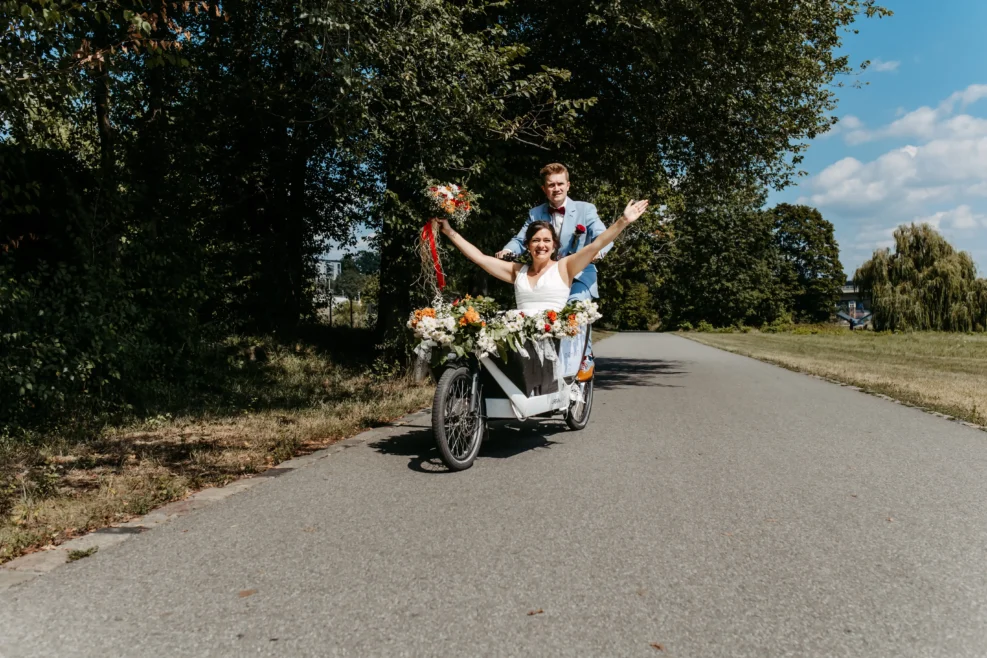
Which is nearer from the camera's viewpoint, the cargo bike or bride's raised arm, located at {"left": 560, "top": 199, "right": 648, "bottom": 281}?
the cargo bike

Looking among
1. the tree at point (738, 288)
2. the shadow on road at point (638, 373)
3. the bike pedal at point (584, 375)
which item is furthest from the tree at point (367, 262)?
the tree at point (738, 288)

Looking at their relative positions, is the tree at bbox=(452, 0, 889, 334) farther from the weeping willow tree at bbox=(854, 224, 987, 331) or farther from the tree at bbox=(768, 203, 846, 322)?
the tree at bbox=(768, 203, 846, 322)

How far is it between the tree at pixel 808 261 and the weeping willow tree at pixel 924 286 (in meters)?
36.1

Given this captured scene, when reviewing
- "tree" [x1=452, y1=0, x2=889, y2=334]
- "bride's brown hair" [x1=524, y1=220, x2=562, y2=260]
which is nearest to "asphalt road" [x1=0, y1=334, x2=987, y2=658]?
"bride's brown hair" [x1=524, y1=220, x2=562, y2=260]

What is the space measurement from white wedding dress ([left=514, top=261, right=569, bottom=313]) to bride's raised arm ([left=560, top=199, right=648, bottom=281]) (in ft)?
0.35

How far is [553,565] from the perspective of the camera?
3.54 meters

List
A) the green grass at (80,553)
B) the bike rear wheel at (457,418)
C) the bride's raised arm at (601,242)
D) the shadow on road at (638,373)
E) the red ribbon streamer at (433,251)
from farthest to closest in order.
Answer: the shadow on road at (638,373) < the red ribbon streamer at (433,251) < the bride's raised arm at (601,242) < the bike rear wheel at (457,418) < the green grass at (80,553)

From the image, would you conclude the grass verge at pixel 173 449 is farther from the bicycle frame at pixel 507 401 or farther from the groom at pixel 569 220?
the groom at pixel 569 220

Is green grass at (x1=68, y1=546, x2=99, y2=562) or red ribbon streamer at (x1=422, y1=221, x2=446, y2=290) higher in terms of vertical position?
red ribbon streamer at (x1=422, y1=221, x2=446, y2=290)

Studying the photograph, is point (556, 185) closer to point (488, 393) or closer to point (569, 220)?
point (569, 220)

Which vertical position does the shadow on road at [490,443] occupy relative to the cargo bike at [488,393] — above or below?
below

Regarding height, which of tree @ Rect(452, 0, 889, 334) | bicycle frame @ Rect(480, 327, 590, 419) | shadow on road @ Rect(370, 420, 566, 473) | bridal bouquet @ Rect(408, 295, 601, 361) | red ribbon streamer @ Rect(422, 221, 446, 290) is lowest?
shadow on road @ Rect(370, 420, 566, 473)

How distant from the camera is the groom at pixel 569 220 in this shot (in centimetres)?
701

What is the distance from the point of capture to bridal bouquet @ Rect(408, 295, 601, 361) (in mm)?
5891
